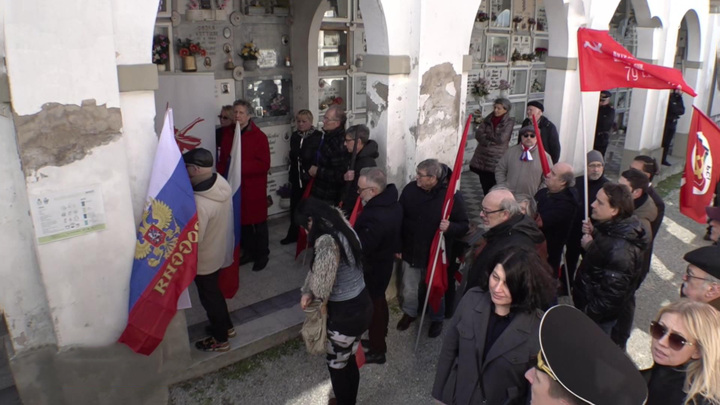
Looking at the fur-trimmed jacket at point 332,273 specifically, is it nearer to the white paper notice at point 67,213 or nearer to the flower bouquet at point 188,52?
the white paper notice at point 67,213

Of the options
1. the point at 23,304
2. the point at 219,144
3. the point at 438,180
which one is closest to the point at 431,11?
the point at 438,180

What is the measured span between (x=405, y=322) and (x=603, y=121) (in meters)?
5.59

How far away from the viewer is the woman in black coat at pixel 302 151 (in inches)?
234

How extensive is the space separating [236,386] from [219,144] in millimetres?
2762

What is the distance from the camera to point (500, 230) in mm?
3488

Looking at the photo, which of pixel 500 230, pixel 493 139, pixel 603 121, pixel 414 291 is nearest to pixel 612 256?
pixel 500 230

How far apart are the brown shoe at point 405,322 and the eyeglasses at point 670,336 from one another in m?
2.91

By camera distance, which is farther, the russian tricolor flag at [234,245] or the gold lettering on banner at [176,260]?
the russian tricolor flag at [234,245]

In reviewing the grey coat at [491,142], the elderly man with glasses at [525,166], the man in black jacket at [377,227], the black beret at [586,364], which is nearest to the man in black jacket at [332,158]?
the man in black jacket at [377,227]

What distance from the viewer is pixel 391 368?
14.8ft

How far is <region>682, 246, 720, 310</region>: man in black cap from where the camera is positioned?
291 cm

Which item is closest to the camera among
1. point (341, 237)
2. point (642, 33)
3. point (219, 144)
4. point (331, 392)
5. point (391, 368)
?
point (341, 237)

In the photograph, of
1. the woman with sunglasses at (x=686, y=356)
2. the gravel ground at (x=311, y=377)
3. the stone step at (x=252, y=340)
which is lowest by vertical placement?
the gravel ground at (x=311, y=377)

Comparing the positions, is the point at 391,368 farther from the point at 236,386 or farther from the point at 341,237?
the point at 341,237
